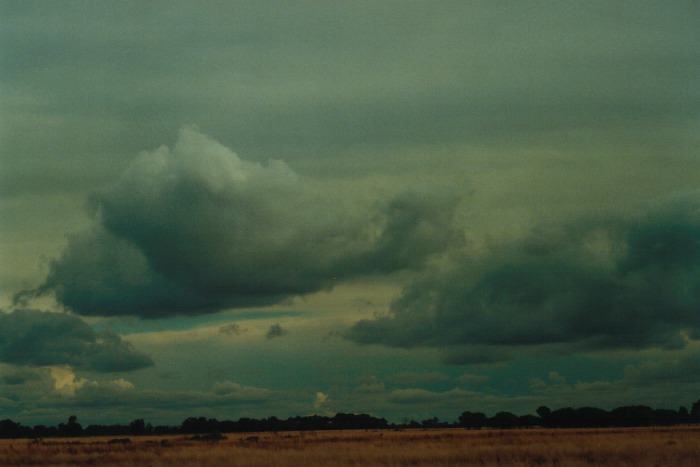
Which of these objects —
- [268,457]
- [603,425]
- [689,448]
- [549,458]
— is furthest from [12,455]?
[603,425]

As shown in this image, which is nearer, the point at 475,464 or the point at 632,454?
the point at 475,464

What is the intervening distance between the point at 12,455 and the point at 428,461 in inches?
1061

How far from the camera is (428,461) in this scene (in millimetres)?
40562

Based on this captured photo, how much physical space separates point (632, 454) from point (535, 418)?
97.0 metres

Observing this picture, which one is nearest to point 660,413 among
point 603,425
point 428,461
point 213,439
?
point 603,425

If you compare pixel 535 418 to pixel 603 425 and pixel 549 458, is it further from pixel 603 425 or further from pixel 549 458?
pixel 549 458


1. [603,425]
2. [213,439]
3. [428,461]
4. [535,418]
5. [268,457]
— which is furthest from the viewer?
[535,418]

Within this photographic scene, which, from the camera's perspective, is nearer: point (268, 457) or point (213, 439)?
point (268, 457)

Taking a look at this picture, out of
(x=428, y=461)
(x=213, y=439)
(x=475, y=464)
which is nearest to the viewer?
(x=475, y=464)

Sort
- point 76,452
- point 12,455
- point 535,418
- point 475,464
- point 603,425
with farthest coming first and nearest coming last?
1. point 535,418
2. point 603,425
3. point 76,452
4. point 12,455
5. point 475,464

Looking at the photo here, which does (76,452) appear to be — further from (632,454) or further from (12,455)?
(632,454)

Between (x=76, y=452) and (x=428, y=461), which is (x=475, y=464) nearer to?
(x=428, y=461)

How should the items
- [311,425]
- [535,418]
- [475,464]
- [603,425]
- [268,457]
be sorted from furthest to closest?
1. [311,425]
2. [535,418]
3. [603,425]
4. [268,457]
5. [475,464]

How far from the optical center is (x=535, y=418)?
447ft
